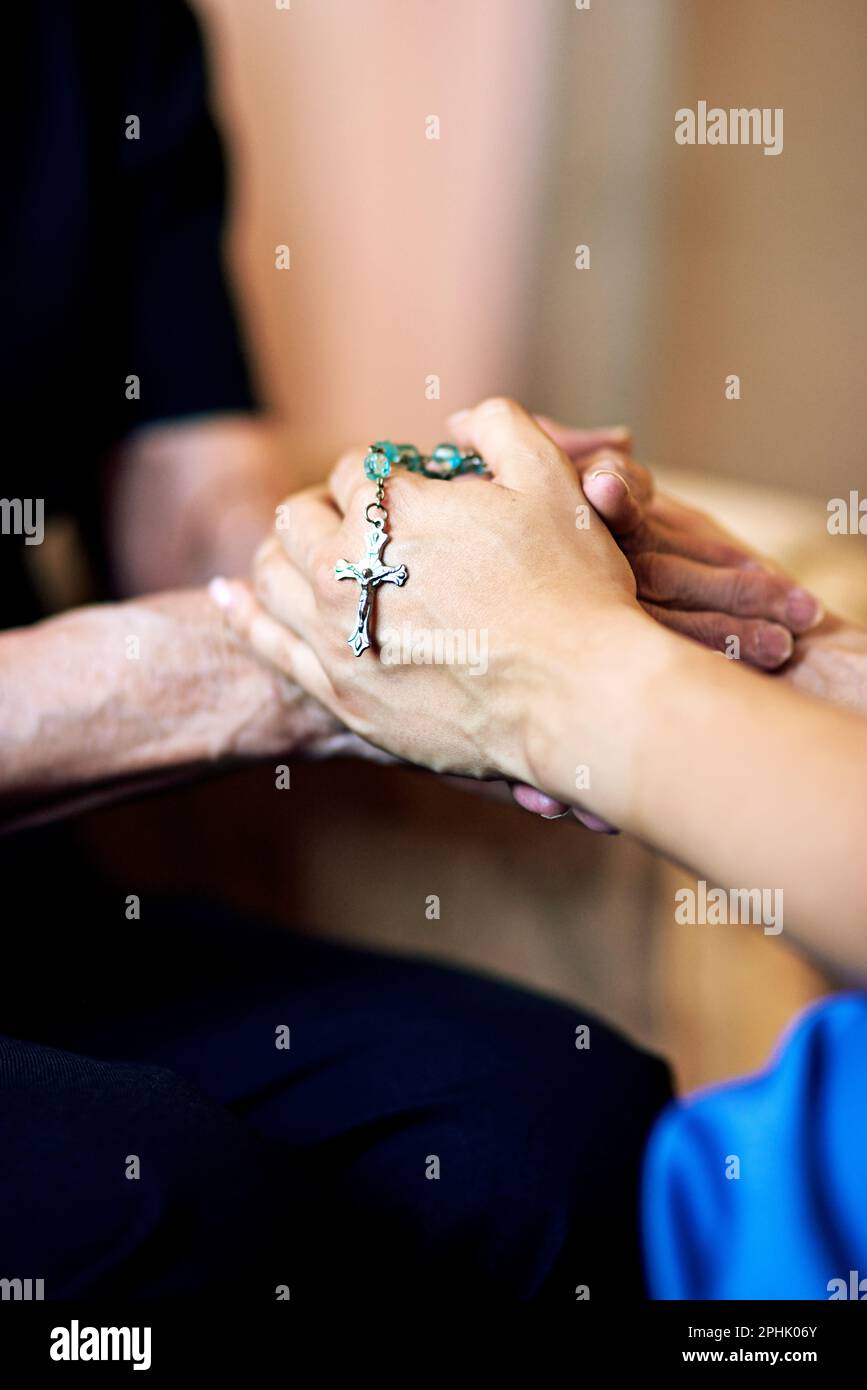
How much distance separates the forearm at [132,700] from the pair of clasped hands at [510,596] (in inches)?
1.6

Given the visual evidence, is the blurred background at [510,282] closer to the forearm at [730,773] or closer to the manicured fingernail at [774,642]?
the manicured fingernail at [774,642]

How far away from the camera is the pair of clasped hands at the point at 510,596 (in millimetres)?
568

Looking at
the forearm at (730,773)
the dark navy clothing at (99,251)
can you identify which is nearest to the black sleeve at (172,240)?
the dark navy clothing at (99,251)

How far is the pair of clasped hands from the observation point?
57 cm

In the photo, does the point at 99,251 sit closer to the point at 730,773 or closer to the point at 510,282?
the point at 730,773

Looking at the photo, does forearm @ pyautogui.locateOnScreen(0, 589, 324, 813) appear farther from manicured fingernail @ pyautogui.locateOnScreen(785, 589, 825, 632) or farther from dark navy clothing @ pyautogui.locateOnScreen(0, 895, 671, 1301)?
manicured fingernail @ pyautogui.locateOnScreen(785, 589, 825, 632)

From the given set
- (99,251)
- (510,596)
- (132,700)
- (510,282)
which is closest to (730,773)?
(510,596)

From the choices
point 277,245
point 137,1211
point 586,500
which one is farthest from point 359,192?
point 137,1211

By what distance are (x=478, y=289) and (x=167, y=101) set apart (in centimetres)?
98

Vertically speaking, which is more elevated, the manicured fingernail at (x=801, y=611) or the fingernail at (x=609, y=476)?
the fingernail at (x=609, y=476)

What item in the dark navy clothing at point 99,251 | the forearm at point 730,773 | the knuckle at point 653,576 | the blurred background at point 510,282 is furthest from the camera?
the blurred background at point 510,282

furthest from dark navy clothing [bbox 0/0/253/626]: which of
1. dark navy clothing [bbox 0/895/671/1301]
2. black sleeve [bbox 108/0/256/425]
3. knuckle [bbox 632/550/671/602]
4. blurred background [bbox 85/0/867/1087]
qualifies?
knuckle [bbox 632/550/671/602]

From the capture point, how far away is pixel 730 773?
18.6 inches
